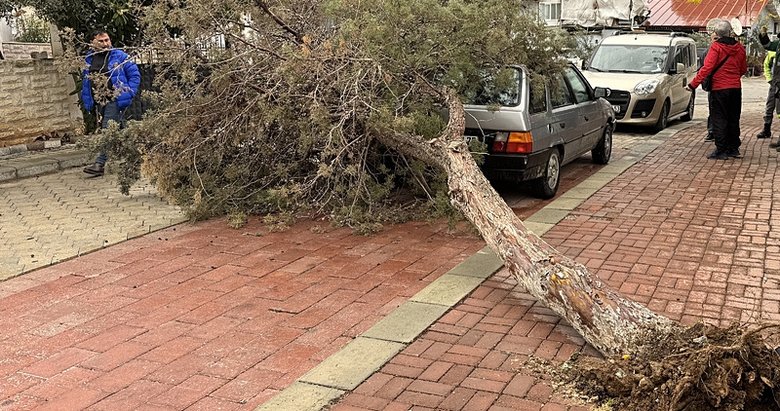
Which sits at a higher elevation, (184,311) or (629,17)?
(629,17)

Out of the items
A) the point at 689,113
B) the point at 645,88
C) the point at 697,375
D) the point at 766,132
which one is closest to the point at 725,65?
the point at 766,132

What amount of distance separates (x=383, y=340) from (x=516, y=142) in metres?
3.83

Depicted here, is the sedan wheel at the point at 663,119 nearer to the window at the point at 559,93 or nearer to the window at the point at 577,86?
the window at the point at 577,86

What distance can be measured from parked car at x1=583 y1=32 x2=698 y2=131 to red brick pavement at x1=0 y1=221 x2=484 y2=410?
8723 millimetres

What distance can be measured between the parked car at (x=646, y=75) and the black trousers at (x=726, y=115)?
10.3 ft

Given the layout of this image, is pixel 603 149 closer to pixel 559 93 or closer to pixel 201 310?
pixel 559 93

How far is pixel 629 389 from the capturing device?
3811 millimetres

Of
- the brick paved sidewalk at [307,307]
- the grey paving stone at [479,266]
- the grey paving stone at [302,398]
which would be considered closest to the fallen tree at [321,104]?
the grey paving stone at [479,266]

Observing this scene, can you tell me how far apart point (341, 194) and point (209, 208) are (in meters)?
1.39

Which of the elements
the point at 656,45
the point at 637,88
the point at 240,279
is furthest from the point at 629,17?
the point at 240,279

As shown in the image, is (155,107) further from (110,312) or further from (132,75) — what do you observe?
(110,312)

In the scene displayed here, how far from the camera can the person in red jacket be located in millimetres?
11211

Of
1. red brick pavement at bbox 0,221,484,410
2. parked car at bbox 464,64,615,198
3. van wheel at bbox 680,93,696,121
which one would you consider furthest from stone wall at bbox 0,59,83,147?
van wheel at bbox 680,93,696,121

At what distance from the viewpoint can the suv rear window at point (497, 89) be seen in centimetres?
794
